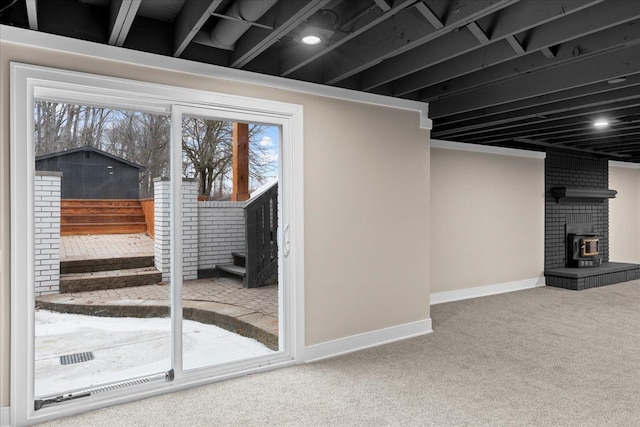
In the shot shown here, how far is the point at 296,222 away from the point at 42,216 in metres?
1.71

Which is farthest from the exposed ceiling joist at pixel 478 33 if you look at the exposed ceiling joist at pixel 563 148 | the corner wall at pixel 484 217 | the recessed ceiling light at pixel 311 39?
the exposed ceiling joist at pixel 563 148

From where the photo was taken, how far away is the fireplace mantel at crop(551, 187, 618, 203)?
22.7ft

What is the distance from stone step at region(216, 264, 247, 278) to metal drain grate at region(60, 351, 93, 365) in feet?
3.39

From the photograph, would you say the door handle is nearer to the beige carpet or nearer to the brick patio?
the brick patio

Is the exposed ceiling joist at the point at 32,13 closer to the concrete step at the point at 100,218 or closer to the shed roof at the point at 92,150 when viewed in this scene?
the shed roof at the point at 92,150

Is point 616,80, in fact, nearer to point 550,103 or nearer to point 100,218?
point 550,103

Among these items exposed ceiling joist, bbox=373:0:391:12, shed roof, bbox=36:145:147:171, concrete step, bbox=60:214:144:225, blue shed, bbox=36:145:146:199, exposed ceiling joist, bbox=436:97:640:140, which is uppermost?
exposed ceiling joist, bbox=436:97:640:140

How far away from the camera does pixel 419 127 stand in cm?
421

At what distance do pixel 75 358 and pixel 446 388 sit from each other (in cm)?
248

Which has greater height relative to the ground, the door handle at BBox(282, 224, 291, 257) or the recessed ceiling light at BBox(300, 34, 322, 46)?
the recessed ceiling light at BBox(300, 34, 322, 46)

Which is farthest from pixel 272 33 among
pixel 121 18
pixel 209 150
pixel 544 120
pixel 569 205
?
pixel 569 205

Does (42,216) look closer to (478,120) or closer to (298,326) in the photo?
(298,326)

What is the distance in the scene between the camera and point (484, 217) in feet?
20.5

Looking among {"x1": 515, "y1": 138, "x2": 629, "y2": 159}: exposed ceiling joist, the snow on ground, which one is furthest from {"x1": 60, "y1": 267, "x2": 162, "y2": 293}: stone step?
{"x1": 515, "y1": 138, "x2": 629, "y2": 159}: exposed ceiling joist
